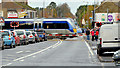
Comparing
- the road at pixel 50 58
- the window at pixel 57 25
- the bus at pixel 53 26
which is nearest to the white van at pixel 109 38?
the road at pixel 50 58

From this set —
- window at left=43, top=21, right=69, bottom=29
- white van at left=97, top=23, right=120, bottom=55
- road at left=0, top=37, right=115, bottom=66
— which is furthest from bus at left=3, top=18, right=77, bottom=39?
white van at left=97, top=23, right=120, bottom=55

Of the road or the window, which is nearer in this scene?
the road


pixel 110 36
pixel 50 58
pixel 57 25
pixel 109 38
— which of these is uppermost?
pixel 57 25

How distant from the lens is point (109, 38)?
970 inches

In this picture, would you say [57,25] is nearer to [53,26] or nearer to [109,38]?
[53,26]

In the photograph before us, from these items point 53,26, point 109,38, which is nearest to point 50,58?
point 109,38

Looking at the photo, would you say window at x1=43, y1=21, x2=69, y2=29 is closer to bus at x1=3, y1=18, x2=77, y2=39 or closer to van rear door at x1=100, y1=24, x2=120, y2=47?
bus at x1=3, y1=18, x2=77, y2=39

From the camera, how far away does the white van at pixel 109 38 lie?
2423 centimetres

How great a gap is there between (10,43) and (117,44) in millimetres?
12528

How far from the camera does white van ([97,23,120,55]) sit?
79.5 feet

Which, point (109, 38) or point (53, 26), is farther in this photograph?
point (53, 26)

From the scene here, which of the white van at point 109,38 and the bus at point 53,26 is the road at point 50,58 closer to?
the white van at point 109,38

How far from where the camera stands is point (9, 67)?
659 inches

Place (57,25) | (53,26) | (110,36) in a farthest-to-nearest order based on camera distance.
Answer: (53,26), (57,25), (110,36)
